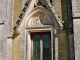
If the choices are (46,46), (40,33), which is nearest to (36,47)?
(46,46)

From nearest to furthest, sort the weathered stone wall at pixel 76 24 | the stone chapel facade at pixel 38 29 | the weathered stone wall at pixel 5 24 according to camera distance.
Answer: the weathered stone wall at pixel 76 24
the stone chapel facade at pixel 38 29
the weathered stone wall at pixel 5 24

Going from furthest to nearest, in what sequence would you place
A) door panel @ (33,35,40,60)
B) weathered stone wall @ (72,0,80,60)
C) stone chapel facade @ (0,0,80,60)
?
door panel @ (33,35,40,60) < stone chapel facade @ (0,0,80,60) < weathered stone wall @ (72,0,80,60)

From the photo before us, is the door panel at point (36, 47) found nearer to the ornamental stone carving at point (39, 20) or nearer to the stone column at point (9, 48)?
the ornamental stone carving at point (39, 20)

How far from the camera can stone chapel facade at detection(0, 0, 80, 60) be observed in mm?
8664

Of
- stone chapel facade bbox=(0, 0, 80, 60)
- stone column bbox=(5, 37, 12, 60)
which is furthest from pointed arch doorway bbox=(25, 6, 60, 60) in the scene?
stone column bbox=(5, 37, 12, 60)

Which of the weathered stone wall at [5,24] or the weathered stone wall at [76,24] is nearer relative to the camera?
the weathered stone wall at [76,24]

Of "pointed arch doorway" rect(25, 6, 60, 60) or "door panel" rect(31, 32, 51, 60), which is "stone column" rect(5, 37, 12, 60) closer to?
"pointed arch doorway" rect(25, 6, 60, 60)

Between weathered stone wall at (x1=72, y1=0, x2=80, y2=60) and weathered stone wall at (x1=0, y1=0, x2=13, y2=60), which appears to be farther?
weathered stone wall at (x1=0, y1=0, x2=13, y2=60)

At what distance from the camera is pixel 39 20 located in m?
9.34

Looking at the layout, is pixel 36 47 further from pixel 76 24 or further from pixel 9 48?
pixel 76 24

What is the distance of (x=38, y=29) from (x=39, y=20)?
43 centimetres

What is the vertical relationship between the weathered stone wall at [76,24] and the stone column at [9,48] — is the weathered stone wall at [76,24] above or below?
above

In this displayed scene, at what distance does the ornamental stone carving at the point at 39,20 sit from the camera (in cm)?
920

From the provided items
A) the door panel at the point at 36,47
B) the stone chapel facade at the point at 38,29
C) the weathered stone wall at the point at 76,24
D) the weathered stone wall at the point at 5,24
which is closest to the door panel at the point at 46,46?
the stone chapel facade at the point at 38,29
